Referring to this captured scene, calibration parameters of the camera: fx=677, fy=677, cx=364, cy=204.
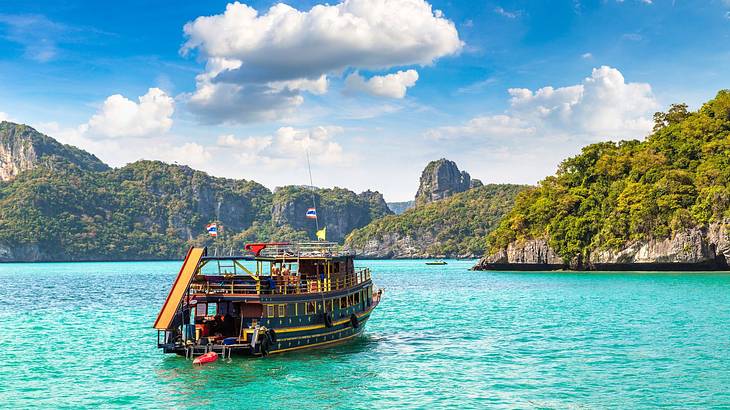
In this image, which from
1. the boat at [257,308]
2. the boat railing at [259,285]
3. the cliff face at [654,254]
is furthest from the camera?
the cliff face at [654,254]

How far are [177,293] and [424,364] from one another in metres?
11.8

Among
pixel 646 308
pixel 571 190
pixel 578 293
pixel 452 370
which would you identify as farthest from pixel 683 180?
pixel 452 370

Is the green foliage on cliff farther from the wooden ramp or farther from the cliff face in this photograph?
the wooden ramp

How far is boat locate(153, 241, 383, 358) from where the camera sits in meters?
30.5

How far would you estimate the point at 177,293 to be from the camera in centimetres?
3109

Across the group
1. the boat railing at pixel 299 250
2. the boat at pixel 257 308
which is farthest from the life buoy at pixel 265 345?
the boat railing at pixel 299 250

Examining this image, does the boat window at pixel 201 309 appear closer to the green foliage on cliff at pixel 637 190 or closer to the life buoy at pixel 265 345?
the life buoy at pixel 265 345

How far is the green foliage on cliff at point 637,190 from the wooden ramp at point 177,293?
8943 cm

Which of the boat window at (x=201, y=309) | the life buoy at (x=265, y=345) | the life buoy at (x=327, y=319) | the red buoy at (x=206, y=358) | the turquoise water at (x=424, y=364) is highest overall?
the boat window at (x=201, y=309)

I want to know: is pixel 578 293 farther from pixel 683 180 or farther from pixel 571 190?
pixel 571 190

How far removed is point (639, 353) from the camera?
33.2m

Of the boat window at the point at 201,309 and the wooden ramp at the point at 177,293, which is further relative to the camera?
the boat window at the point at 201,309

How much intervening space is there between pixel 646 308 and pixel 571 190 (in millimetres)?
77629

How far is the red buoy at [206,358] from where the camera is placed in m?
29.6
